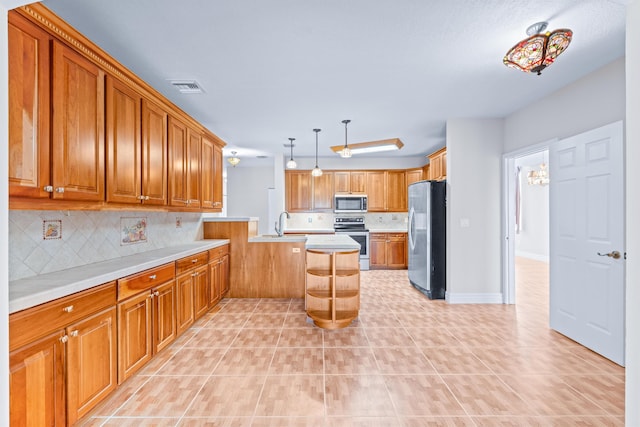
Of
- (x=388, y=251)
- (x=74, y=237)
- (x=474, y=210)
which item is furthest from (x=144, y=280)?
(x=388, y=251)

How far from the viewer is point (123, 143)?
7.84 feet

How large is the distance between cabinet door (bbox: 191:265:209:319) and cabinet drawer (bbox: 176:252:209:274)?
Result: 0.07 meters

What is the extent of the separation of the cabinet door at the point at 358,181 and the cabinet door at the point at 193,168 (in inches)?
148

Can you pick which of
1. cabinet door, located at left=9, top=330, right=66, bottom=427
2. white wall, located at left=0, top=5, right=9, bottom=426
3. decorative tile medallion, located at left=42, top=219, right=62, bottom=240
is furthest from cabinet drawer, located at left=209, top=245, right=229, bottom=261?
white wall, located at left=0, top=5, right=9, bottom=426

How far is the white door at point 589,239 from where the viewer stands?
2.55m

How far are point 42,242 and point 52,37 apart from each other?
4.23 ft

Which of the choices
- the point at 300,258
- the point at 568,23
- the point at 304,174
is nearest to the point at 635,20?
the point at 568,23

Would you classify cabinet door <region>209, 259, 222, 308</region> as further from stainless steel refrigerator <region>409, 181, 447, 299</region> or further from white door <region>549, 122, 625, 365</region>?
white door <region>549, 122, 625, 365</region>

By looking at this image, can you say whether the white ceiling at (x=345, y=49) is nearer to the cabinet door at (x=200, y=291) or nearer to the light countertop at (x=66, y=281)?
the light countertop at (x=66, y=281)

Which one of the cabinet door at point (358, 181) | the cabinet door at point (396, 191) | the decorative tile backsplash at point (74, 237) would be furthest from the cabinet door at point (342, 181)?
the decorative tile backsplash at point (74, 237)

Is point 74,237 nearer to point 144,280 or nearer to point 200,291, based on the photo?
point 144,280

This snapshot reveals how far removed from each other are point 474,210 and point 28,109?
4624 mm

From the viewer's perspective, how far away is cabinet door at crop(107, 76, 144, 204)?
2230 millimetres

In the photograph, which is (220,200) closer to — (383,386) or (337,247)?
(337,247)
